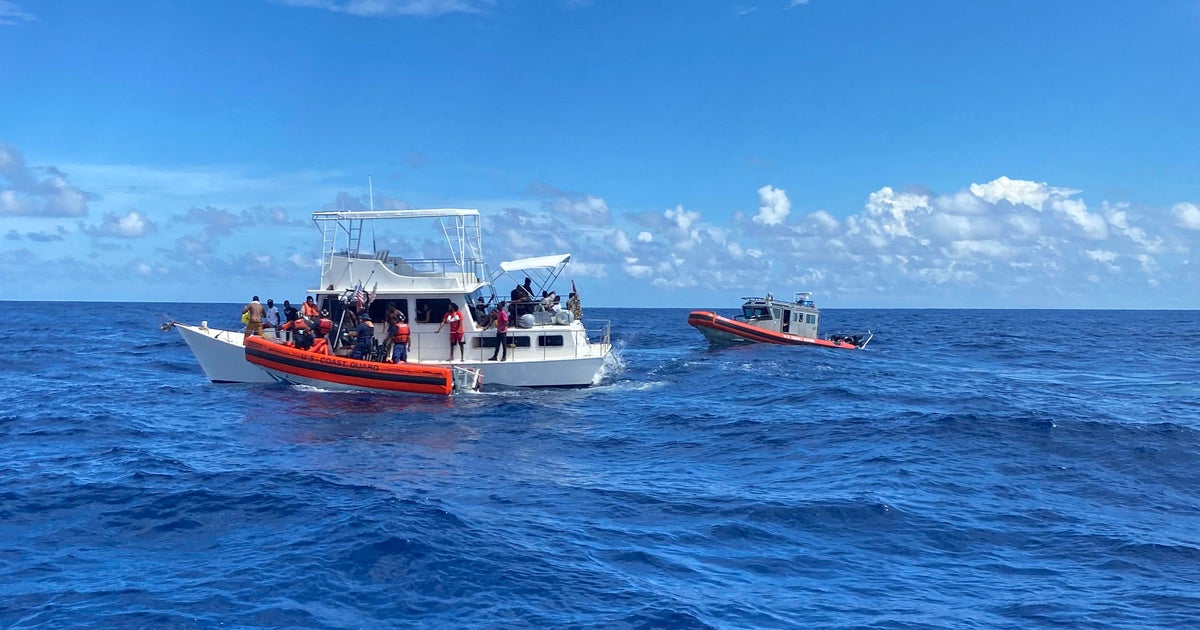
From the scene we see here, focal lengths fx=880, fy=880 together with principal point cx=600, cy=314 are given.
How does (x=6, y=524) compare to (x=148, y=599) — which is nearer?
(x=148, y=599)

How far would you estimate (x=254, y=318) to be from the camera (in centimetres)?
2345

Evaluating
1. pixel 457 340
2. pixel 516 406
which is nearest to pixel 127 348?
pixel 457 340

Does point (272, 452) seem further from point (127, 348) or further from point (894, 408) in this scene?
point (127, 348)

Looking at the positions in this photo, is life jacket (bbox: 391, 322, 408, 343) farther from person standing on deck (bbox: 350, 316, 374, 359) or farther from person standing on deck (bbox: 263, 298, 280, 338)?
person standing on deck (bbox: 263, 298, 280, 338)

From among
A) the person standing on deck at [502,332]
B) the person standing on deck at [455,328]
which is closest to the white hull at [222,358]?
the person standing on deck at [455,328]

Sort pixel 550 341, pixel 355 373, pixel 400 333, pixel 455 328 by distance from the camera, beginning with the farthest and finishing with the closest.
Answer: pixel 550 341
pixel 455 328
pixel 400 333
pixel 355 373

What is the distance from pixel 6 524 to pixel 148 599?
3.89 m

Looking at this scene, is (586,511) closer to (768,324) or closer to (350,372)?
(350,372)

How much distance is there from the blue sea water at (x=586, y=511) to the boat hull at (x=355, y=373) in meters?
0.43

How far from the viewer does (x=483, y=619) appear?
826 centimetres

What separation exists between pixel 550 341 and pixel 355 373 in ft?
17.9

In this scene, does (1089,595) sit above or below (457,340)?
below

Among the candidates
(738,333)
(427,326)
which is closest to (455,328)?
(427,326)

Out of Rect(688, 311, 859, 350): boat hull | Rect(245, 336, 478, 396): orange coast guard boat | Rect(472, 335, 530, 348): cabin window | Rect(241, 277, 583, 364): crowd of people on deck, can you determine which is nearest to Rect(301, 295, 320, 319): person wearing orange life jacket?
Rect(241, 277, 583, 364): crowd of people on deck
